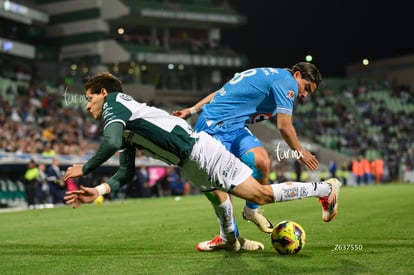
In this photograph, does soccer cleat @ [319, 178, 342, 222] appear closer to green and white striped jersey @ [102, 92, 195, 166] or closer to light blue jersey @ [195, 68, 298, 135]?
light blue jersey @ [195, 68, 298, 135]

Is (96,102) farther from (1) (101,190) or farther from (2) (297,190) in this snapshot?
(2) (297,190)

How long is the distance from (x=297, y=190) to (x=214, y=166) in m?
1.06

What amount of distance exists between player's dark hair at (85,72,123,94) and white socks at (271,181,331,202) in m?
1.86

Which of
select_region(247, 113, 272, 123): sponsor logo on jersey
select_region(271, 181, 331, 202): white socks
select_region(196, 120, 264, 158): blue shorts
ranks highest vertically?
select_region(247, 113, 272, 123): sponsor logo on jersey

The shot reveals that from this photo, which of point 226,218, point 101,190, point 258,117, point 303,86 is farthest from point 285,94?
point 101,190

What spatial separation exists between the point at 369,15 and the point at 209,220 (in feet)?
179

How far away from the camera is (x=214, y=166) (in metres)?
7.14

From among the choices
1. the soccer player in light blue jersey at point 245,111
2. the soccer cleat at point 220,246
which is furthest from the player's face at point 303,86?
the soccer cleat at point 220,246

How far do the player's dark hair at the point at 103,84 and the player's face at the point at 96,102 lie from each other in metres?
0.04

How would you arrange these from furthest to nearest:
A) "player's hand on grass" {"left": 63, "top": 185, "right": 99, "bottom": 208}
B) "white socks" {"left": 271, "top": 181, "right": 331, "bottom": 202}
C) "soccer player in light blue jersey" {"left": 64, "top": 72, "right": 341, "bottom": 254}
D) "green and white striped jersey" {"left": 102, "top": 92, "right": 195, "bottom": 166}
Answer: "white socks" {"left": 271, "top": 181, "right": 331, "bottom": 202} → "green and white striped jersey" {"left": 102, "top": 92, "right": 195, "bottom": 166} → "soccer player in light blue jersey" {"left": 64, "top": 72, "right": 341, "bottom": 254} → "player's hand on grass" {"left": 63, "top": 185, "right": 99, "bottom": 208}

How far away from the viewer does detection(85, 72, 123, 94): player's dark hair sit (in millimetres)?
7152

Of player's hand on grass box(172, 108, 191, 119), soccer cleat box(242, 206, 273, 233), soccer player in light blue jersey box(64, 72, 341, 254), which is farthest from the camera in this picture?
soccer cleat box(242, 206, 273, 233)

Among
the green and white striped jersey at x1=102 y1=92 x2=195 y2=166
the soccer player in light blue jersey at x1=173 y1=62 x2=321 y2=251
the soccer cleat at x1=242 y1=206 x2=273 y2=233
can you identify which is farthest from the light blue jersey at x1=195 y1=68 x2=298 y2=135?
the green and white striped jersey at x1=102 y1=92 x2=195 y2=166

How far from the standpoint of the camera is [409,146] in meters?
50.7
